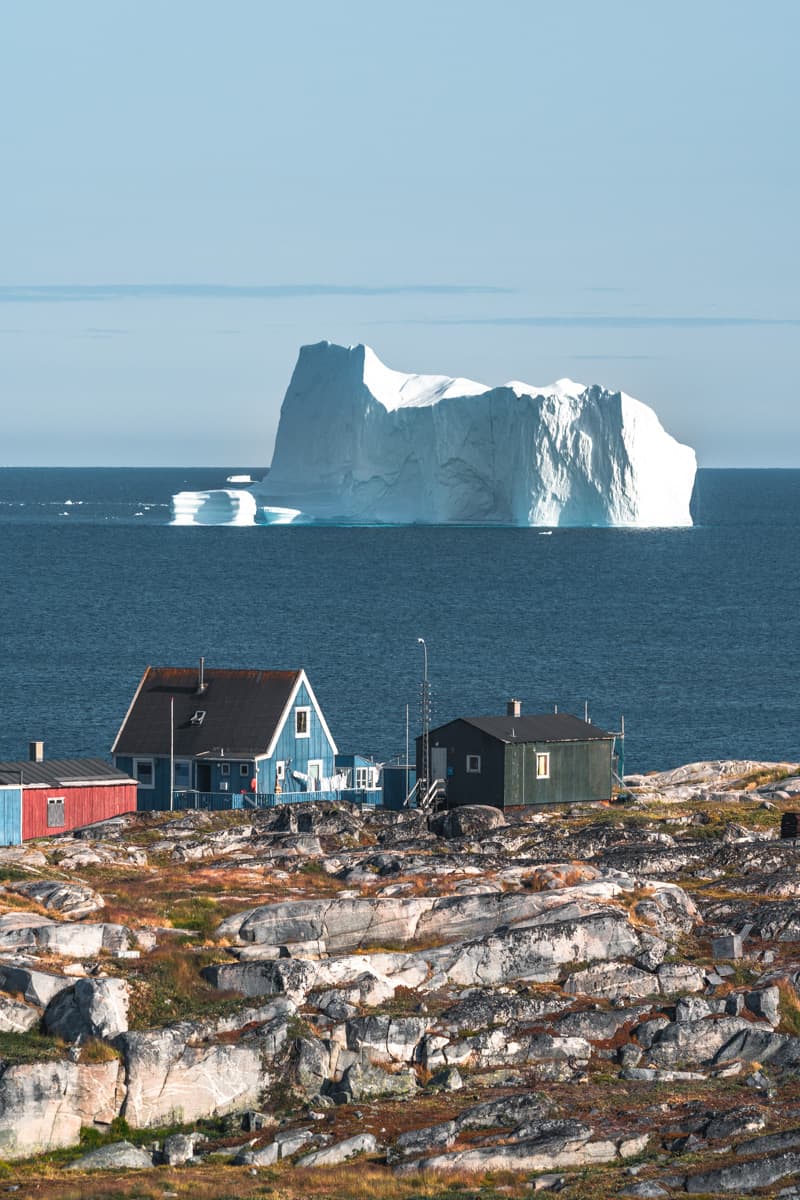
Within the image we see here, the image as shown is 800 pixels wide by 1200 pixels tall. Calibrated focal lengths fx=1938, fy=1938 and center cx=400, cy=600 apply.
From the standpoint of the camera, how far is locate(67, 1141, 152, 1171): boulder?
92.4 ft

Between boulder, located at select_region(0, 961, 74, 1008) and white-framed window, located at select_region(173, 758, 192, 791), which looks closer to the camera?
boulder, located at select_region(0, 961, 74, 1008)

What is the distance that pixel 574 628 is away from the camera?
133 meters

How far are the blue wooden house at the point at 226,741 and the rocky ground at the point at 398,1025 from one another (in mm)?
10283

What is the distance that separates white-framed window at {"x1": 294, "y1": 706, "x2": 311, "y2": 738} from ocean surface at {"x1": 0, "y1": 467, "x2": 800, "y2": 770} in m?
25.2

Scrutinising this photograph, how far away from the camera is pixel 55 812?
166ft

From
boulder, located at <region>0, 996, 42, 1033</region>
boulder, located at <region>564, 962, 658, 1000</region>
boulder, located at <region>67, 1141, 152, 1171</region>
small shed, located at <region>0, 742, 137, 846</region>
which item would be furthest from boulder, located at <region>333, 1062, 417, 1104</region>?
small shed, located at <region>0, 742, 137, 846</region>

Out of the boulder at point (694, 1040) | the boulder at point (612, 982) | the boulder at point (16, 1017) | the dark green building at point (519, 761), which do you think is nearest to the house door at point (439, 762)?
the dark green building at point (519, 761)

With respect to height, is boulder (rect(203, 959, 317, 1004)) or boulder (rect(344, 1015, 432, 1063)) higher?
boulder (rect(203, 959, 317, 1004))

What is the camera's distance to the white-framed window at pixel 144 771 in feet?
180

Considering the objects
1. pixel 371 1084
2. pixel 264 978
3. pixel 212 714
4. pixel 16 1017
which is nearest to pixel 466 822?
pixel 212 714

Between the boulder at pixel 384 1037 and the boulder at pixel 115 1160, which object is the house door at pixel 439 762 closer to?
the boulder at pixel 384 1037

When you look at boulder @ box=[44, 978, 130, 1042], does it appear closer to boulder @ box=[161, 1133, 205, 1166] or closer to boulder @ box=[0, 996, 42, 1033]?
boulder @ box=[0, 996, 42, 1033]

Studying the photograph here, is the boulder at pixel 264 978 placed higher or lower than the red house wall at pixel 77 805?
lower

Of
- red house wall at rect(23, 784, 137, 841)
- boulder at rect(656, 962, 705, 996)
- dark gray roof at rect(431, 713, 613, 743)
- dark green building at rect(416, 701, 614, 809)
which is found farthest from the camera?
Result: dark gray roof at rect(431, 713, 613, 743)
